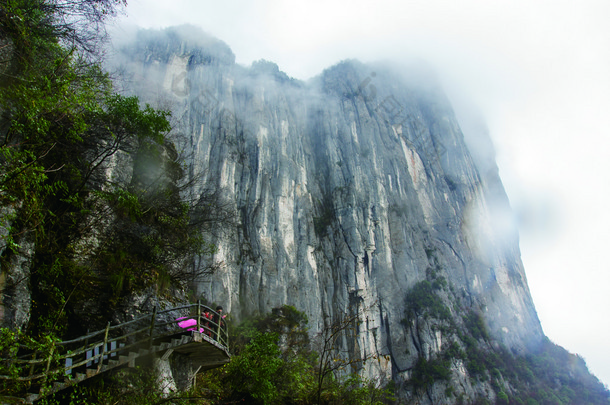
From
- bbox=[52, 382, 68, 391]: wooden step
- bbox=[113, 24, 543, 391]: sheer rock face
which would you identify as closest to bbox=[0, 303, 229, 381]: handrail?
bbox=[52, 382, 68, 391]: wooden step

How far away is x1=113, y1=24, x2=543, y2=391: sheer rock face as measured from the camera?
1582 inches

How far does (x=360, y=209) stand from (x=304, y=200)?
7266 millimetres

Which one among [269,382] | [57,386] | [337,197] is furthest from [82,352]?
[337,197]

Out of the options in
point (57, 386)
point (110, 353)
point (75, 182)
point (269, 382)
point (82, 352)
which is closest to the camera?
point (57, 386)

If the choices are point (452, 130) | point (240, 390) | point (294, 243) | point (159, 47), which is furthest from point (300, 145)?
point (240, 390)

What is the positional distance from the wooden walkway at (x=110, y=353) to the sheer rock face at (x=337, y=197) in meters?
22.3

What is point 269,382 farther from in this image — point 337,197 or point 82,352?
point 337,197

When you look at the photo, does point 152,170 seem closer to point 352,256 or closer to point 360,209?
point 352,256

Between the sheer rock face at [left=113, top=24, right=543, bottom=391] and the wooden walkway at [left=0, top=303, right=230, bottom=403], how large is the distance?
22.3m

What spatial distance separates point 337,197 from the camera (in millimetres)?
51156

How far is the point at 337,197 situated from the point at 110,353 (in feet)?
146

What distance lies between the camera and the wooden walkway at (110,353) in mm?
5668

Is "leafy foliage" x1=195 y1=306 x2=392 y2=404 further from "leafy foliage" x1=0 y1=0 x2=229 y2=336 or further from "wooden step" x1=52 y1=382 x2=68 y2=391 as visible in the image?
"wooden step" x1=52 y1=382 x2=68 y2=391

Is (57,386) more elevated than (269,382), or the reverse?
(269,382)
